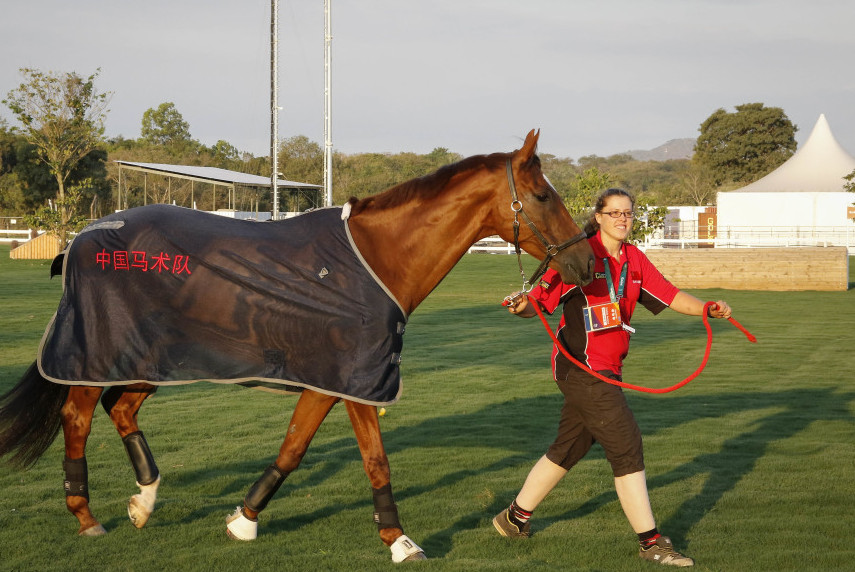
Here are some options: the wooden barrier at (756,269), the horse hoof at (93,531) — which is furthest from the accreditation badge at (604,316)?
the wooden barrier at (756,269)

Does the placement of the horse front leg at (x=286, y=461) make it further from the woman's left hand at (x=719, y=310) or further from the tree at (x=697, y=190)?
the tree at (x=697, y=190)

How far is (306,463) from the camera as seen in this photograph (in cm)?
655

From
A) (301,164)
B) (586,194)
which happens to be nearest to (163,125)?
(301,164)

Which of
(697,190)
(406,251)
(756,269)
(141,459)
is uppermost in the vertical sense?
(697,190)

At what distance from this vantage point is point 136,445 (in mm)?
5168

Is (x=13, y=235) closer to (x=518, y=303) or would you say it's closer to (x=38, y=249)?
(x=38, y=249)

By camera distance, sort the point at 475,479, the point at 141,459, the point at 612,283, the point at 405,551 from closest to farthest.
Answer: the point at 405,551 → the point at 612,283 → the point at 141,459 → the point at 475,479

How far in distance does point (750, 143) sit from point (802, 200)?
125 ft

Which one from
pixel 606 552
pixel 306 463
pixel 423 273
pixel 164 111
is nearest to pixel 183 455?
pixel 306 463

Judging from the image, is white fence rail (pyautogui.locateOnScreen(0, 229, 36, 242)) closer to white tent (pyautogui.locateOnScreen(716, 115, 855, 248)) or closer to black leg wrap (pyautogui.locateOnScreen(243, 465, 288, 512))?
white tent (pyautogui.locateOnScreen(716, 115, 855, 248))

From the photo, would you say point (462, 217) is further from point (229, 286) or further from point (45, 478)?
point (45, 478)

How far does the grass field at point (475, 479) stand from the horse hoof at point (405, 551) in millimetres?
74

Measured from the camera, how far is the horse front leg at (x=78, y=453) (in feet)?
16.0

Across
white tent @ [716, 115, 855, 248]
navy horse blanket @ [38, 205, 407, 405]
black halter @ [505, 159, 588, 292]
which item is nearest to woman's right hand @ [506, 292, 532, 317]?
black halter @ [505, 159, 588, 292]
